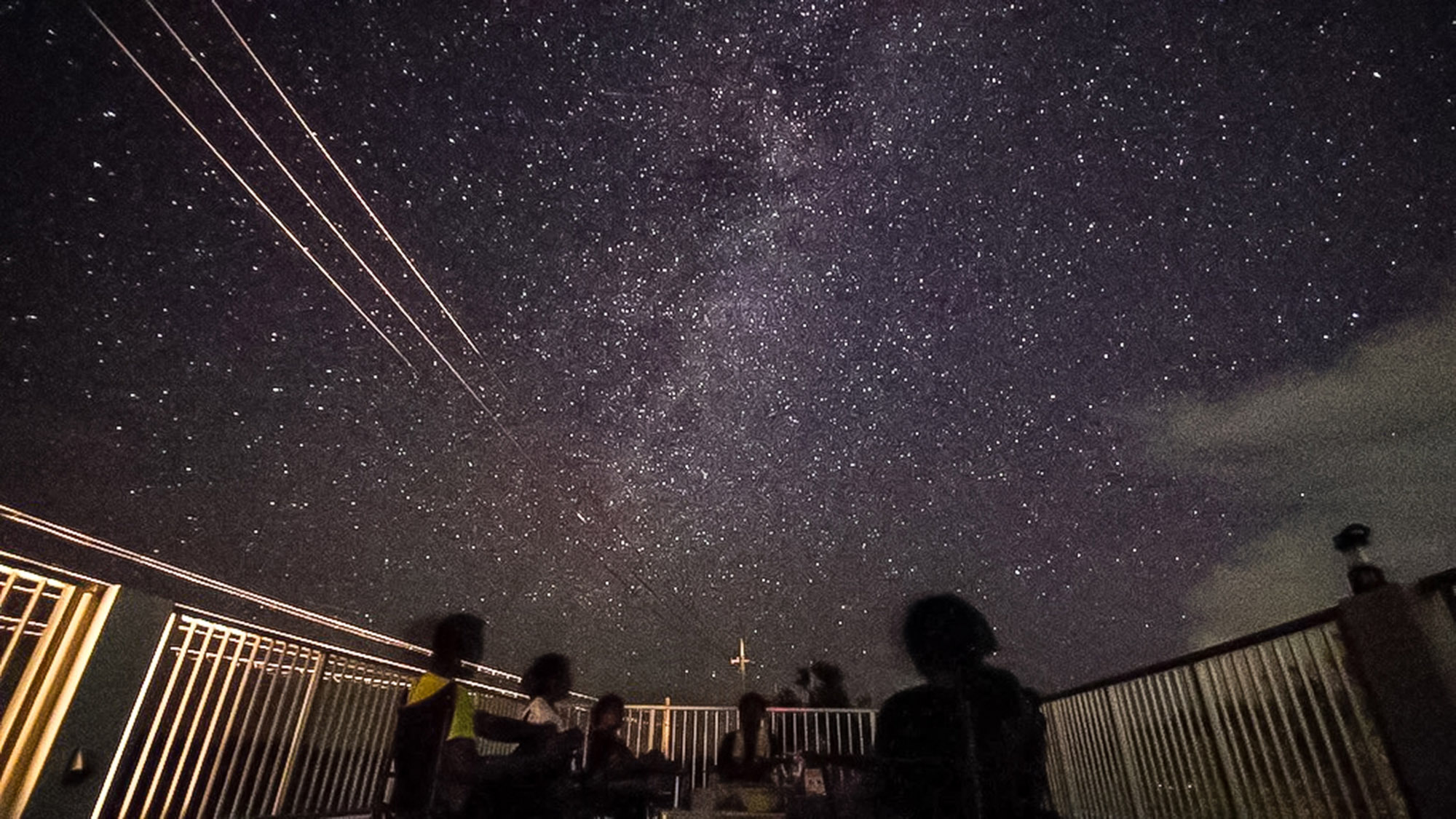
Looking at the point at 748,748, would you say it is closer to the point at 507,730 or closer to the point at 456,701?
the point at 507,730

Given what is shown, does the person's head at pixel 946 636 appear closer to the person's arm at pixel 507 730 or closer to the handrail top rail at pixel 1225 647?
the handrail top rail at pixel 1225 647

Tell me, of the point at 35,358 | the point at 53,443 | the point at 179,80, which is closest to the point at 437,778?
the point at 179,80

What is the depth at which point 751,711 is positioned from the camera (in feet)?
24.4

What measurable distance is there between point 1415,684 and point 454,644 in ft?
14.6

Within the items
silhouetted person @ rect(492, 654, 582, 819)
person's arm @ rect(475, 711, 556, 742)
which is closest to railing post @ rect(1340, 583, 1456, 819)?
silhouetted person @ rect(492, 654, 582, 819)

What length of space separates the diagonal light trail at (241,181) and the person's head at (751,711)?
19.7ft

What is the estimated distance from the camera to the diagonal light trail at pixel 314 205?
12.4 ft

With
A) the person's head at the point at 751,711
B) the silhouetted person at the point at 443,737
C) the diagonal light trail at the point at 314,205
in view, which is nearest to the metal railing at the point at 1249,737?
the silhouetted person at the point at 443,737

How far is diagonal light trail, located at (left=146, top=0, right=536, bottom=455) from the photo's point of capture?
377 cm

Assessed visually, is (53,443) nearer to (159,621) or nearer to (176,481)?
(176,481)

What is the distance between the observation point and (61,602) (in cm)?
273

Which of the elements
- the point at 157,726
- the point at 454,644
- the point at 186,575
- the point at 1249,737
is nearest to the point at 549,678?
the point at 454,644

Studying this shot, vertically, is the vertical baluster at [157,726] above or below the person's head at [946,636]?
below

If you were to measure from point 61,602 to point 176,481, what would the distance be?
34.8 meters
